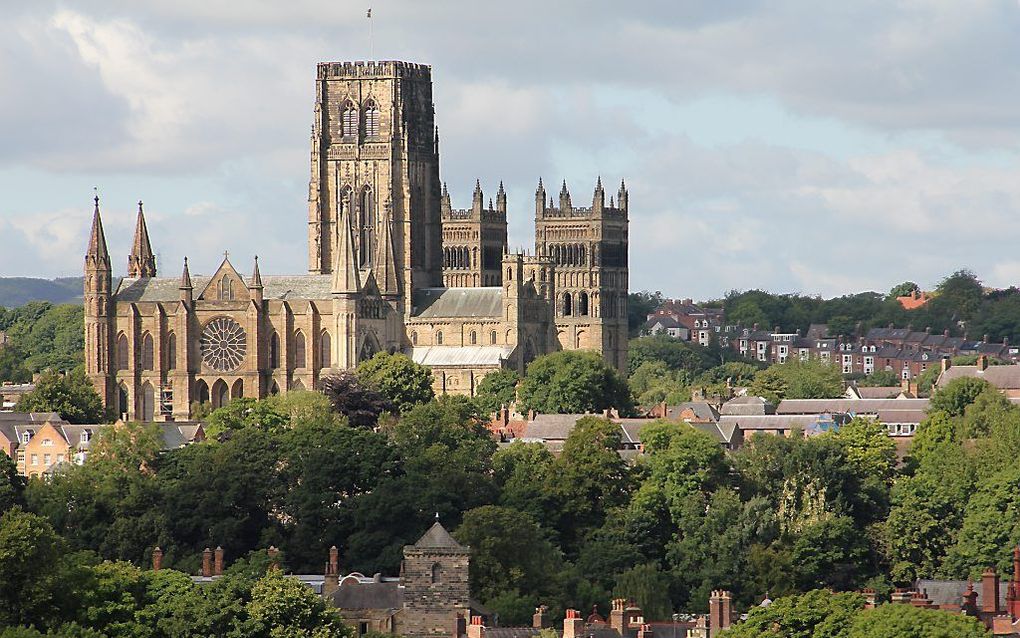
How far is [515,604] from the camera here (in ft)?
297

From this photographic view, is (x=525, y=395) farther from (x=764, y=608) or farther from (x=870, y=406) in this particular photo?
(x=764, y=608)

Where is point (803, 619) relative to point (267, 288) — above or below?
below

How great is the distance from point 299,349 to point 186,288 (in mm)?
6287

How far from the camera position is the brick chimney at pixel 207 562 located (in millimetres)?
97438

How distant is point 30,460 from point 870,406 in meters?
37.5

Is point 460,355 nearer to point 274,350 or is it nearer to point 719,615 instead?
point 274,350

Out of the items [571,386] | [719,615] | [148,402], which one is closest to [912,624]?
[719,615]

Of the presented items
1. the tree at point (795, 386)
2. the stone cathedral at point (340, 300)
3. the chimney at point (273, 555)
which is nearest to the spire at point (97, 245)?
the stone cathedral at point (340, 300)

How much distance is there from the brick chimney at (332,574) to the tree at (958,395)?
44419 millimetres

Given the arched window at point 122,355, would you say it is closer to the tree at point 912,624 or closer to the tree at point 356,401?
the tree at point 356,401

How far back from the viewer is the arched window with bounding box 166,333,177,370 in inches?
6521

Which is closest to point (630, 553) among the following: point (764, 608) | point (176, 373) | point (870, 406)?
point (764, 608)

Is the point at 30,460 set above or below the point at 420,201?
below

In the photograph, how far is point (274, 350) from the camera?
16550 centimetres
